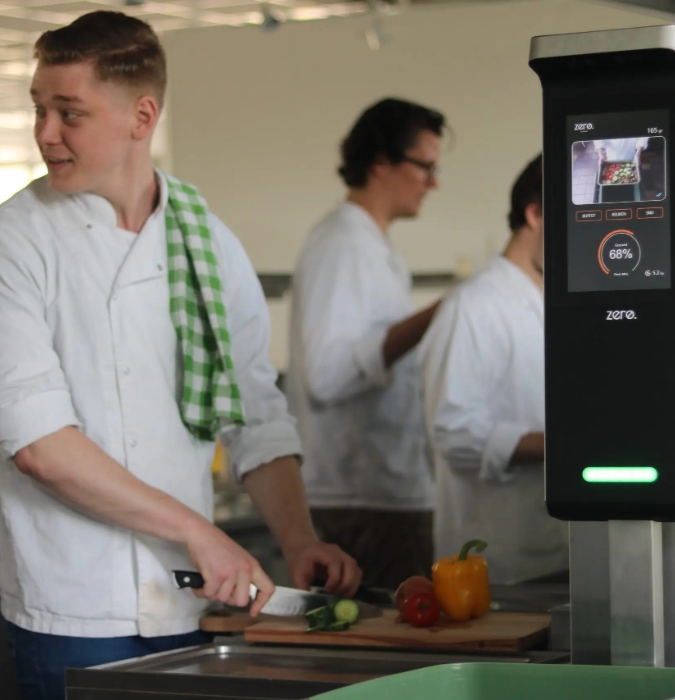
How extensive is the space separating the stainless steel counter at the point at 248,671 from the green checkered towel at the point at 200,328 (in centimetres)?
31

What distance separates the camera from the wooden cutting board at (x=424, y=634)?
159 cm

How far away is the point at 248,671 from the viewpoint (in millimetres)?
1481

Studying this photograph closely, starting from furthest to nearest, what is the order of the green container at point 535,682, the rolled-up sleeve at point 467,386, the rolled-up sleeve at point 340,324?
the rolled-up sleeve at point 340,324
the rolled-up sleeve at point 467,386
the green container at point 535,682

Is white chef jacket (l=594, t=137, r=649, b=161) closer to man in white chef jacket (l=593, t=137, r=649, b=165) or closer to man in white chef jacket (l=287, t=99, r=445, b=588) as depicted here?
man in white chef jacket (l=593, t=137, r=649, b=165)

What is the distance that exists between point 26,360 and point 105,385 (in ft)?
0.40

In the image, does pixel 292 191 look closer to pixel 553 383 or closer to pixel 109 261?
pixel 109 261

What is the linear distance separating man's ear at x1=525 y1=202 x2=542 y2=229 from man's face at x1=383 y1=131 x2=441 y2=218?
1.67 ft

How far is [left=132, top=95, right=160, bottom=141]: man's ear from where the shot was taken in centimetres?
175

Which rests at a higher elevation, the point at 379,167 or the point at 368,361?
the point at 379,167

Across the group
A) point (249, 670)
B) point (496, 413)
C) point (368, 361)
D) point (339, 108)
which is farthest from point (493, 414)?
point (339, 108)

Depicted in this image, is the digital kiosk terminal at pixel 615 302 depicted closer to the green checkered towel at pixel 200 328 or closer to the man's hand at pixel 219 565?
the man's hand at pixel 219 565

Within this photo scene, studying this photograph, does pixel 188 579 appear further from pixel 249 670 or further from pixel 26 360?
pixel 26 360

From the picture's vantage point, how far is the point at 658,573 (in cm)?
→ 111

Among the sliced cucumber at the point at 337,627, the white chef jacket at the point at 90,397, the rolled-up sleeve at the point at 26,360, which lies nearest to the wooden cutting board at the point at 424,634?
the sliced cucumber at the point at 337,627
